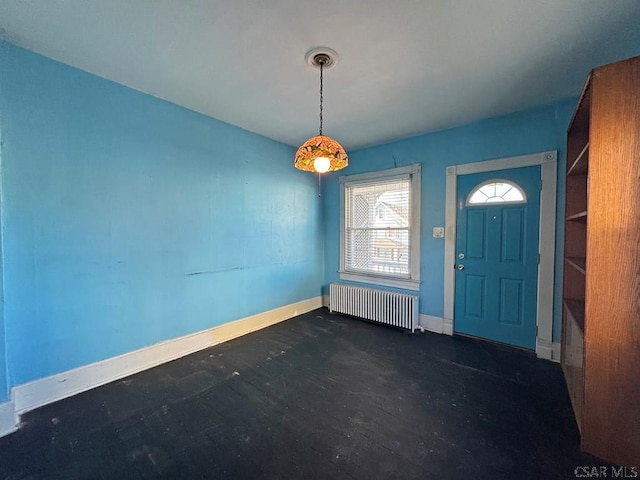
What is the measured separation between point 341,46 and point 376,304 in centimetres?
319

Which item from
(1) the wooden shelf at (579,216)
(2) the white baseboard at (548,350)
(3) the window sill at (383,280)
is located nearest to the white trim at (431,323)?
(3) the window sill at (383,280)

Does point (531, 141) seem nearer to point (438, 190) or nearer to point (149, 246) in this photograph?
point (438, 190)

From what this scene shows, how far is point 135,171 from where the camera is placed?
2.54m

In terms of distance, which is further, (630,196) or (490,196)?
(490,196)

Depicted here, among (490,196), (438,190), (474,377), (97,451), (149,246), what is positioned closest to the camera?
(97,451)

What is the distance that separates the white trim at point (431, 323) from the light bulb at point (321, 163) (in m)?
2.69

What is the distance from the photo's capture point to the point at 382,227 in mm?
4086

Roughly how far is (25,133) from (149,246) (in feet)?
3.95

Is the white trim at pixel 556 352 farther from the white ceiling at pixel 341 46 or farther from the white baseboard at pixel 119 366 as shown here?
the white baseboard at pixel 119 366

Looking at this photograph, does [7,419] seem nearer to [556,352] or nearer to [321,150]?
[321,150]

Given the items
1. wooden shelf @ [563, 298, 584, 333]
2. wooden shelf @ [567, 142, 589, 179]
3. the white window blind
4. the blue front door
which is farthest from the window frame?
wooden shelf @ [563, 298, 584, 333]

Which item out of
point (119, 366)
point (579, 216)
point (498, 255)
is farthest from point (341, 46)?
point (119, 366)

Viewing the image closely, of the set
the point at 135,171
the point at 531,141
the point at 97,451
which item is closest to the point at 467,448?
the point at 97,451

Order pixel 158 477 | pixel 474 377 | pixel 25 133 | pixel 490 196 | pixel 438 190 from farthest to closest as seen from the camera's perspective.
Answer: pixel 438 190, pixel 490 196, pixel 474 377, pixel 25 133, pixel 158 477
